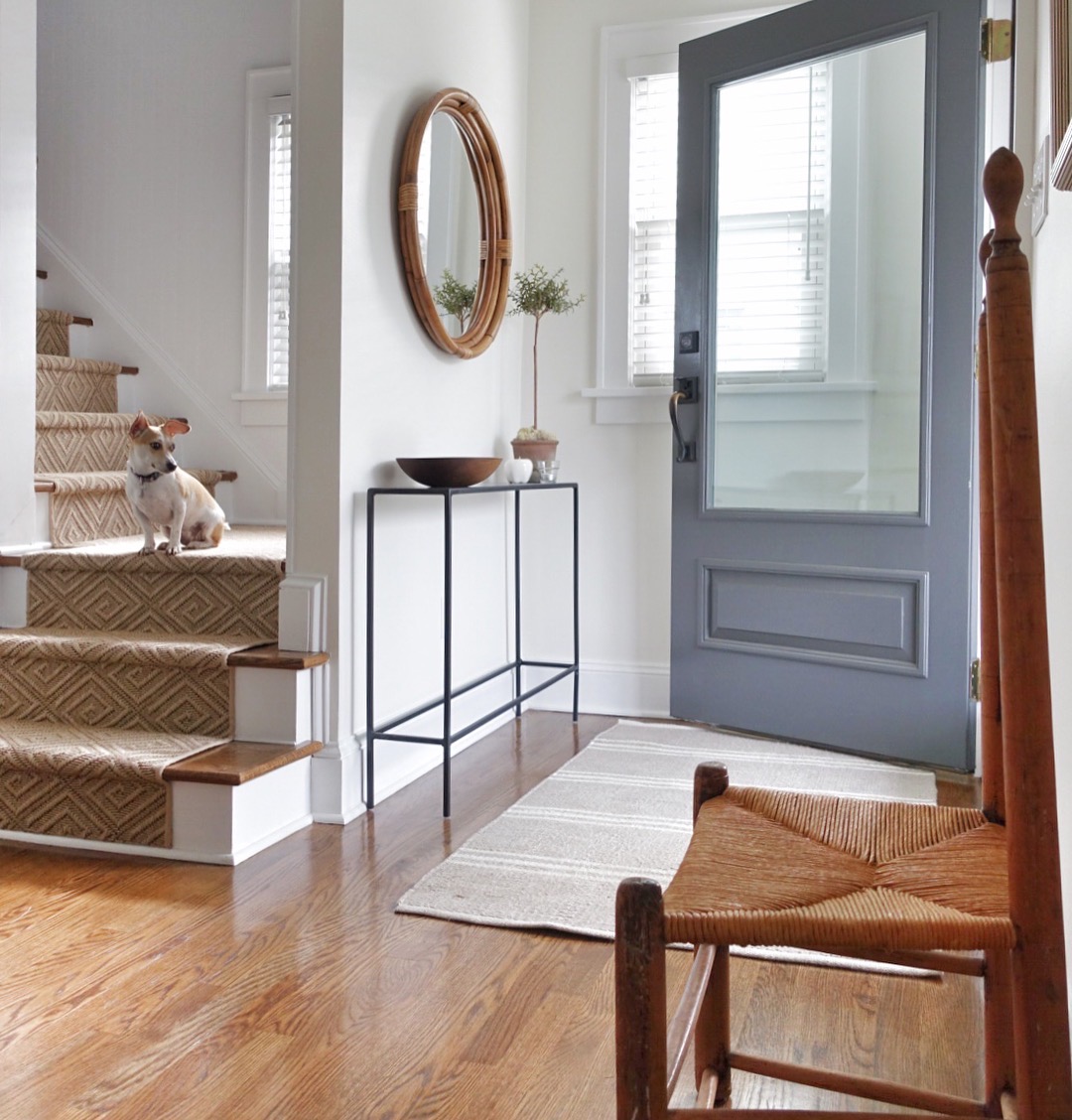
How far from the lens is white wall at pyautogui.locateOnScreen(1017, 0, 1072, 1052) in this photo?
3.94ft

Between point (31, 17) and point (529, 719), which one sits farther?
point (529, 719)

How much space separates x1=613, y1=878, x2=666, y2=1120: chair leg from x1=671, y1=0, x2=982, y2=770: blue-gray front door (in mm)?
→ 2474

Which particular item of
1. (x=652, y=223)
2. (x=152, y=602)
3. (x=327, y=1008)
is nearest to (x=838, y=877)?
(x=327, y=1008)

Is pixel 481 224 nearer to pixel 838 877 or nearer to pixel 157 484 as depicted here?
pixel 157 484

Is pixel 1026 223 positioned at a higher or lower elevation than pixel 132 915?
higher

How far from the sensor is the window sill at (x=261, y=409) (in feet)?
14.0

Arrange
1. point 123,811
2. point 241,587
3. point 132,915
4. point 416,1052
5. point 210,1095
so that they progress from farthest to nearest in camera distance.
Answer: point 241,587 → point 123,811 → point 132,915 → point 416,1052 → point 210,1095

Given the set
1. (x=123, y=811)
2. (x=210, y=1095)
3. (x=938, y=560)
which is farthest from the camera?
(x=938, y=560)

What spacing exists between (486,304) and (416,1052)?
8.28 ft

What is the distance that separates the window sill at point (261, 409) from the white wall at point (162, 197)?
3 centimetres

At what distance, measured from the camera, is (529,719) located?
391 cm

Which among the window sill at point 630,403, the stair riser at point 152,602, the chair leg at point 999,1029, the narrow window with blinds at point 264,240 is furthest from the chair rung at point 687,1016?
the narrow window with blinds at point 264,240

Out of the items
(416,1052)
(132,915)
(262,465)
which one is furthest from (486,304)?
(416,1052)

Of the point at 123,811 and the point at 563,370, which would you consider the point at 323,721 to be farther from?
the point at 563,370
